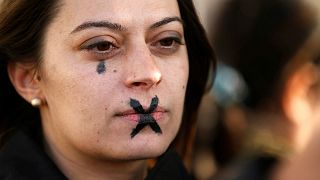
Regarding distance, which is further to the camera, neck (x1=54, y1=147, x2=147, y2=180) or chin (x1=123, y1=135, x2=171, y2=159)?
neck (x1=54, y1=147, x2=147, y2=180)

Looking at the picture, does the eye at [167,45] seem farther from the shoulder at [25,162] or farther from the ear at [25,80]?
the shoulder at [25,162]

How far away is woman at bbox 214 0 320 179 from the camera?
12.7 ft

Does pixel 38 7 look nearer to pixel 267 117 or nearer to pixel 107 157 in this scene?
pixel 107 157

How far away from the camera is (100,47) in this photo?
114 inches

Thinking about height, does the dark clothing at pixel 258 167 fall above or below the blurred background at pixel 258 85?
Answer: above

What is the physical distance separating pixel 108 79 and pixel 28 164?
0.50 metres

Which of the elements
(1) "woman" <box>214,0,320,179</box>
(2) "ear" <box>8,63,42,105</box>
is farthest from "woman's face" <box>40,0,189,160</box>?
(1) "woman" <box>214,0,320,179</box>

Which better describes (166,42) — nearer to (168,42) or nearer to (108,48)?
(168,42)

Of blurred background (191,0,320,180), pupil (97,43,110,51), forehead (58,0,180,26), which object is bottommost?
blurred background (191,0,320,180)

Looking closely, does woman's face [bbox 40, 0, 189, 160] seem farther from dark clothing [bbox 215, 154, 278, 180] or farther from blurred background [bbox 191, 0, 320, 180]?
blurred background [bbox 191, 0, 320, 180]

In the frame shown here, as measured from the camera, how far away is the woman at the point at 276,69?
386 centimetres

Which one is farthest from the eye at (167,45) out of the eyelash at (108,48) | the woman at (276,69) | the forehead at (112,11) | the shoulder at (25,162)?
the woman at (276,69)

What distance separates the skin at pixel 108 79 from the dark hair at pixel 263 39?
3.94ft

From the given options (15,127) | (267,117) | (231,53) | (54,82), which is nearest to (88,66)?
(54,82)
